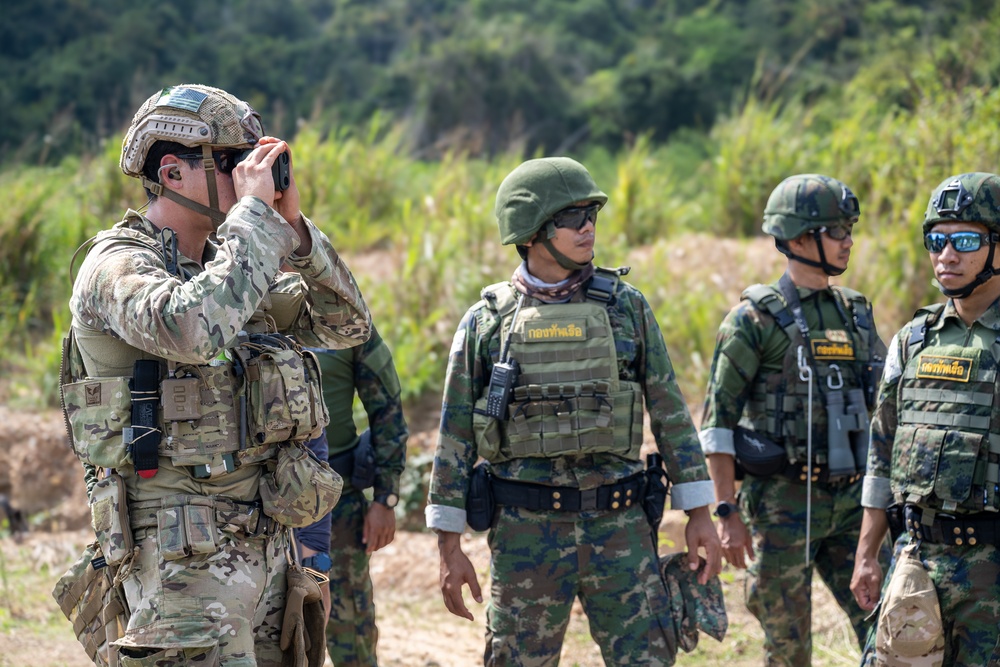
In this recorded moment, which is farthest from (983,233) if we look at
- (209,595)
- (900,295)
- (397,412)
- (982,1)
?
(982,1)

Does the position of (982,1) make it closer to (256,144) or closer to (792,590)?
(792,590)

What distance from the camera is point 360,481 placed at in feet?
15.1

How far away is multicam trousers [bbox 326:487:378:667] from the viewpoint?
457 cm

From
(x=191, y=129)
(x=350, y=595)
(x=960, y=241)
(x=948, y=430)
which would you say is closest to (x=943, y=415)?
(x=948, y=430)

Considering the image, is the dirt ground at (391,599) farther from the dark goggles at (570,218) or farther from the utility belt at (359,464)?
the dark goggles at (570,218)

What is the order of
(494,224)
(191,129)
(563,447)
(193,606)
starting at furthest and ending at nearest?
1. (494,224)
2. (563,447)
3. (191,129)
4. (193,606)

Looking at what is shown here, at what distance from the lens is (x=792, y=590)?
4.59m

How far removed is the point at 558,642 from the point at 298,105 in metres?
28.9

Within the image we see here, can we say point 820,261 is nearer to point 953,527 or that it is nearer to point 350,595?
point 953,527

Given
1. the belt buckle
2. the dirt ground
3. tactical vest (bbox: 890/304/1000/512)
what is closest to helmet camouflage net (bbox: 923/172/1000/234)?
tactical vest (bbox: 890/304/1000/512)

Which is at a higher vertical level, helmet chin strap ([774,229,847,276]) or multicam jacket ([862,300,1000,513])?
helmet chin strap ([774,229,847,276])

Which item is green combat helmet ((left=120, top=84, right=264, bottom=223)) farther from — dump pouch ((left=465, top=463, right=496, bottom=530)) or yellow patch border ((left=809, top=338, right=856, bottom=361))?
yellow patch border ((left=809, top=338, right=856, bottom=361))

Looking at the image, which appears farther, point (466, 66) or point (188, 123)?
point (466, 66)

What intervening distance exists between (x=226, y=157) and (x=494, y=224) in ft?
21.4
